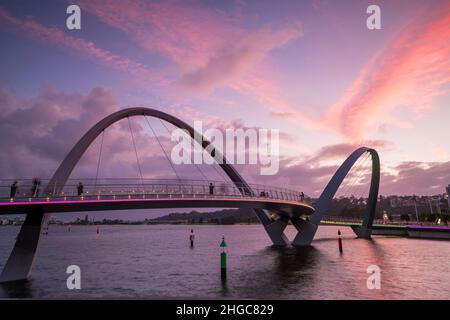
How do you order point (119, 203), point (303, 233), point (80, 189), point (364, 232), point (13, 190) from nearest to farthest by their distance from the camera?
1. point (13, 190)
2. point (80, 189)
3. point (119, 203)
4. point (303, 233)
5. point (364, 232)

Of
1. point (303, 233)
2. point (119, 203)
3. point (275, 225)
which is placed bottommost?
point (303, 233)

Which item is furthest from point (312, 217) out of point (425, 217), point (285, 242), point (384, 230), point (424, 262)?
point (425, 217)

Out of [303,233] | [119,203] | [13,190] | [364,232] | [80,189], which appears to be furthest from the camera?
[364,232]

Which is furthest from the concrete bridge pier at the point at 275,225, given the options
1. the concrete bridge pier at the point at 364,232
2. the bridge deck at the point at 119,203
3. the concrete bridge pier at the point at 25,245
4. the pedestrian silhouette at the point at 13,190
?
the pedestrian silhouette at the point at 13,190

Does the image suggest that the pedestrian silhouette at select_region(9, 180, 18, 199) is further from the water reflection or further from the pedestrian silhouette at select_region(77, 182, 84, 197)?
the water reflection

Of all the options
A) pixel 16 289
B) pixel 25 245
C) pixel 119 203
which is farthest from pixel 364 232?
pixel 16 289

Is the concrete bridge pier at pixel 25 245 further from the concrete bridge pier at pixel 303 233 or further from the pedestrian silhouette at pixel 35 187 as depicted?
the concrete bridge pier at pixel 303 233

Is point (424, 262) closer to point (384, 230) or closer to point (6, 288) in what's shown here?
point (6, 288)

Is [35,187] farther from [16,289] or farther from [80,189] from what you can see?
[16,289]
